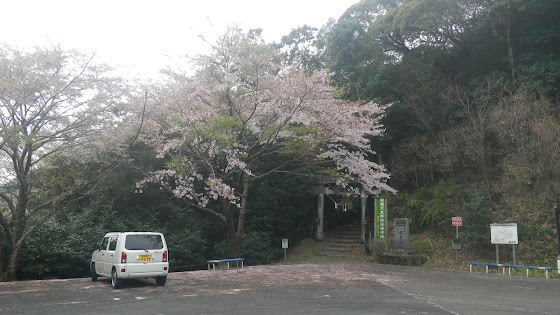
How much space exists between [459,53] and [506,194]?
9.83 m

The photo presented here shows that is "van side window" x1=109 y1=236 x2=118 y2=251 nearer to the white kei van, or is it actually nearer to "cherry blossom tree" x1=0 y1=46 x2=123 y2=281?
the white kei van

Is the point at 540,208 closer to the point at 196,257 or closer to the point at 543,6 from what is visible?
the point at 543,6

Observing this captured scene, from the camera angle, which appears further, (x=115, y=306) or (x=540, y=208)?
(x=540, y=208)

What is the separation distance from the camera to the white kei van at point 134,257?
31.2 feet

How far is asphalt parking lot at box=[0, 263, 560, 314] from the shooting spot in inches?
287

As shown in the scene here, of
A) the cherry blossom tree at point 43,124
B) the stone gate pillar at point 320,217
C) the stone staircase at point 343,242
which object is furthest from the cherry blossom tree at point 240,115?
the stone gate pillar at point 320,217

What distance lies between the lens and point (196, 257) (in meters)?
16.5

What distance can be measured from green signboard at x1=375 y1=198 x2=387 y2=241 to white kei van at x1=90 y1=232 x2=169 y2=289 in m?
9.96

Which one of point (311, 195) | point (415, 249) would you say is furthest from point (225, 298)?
point (311, 195)

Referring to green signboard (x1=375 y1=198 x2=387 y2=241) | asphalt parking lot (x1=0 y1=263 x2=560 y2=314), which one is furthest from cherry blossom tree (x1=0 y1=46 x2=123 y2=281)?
green signboard (x1=375 y1=198 x2=387 y2=241)

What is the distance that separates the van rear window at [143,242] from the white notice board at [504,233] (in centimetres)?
1132

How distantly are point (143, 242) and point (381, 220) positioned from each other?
1058cm

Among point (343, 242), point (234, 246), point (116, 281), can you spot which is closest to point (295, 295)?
point (116, 281)

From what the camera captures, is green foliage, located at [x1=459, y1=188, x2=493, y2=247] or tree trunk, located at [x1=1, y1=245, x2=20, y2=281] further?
green foliage, located at [x1=459, y1=188, x2=493, y2=247]
